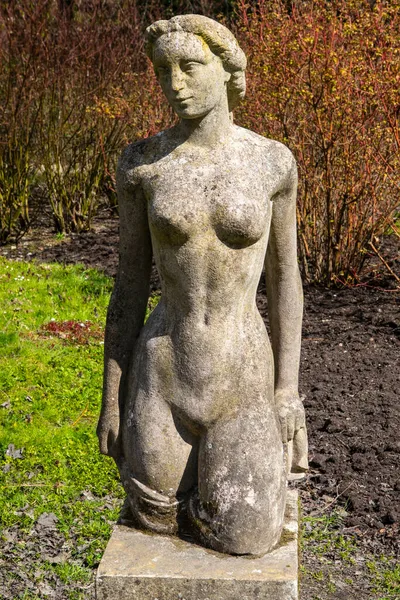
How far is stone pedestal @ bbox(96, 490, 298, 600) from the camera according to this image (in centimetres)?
296

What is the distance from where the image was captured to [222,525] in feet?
9.95

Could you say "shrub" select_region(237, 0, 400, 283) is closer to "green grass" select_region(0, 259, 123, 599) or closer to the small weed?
"green grass" select_region(0, 259, 123, 599)

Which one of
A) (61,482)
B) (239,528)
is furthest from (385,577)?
(61,482)

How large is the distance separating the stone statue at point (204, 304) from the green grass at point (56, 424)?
1560 millimetres

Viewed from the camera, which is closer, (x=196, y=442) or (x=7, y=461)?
(x=196, y=442)

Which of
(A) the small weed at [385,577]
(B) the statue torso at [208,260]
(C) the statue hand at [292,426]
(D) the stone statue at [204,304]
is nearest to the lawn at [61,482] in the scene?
(A) the small weed at [385,577]

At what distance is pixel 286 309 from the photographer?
3.27 metres

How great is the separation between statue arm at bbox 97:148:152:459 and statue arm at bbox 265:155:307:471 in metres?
0.43

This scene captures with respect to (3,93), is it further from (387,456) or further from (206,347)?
(206,347)

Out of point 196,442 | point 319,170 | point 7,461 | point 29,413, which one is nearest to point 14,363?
point 29,413

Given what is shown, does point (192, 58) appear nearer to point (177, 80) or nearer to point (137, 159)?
point (177, 80)

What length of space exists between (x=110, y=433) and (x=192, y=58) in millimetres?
1255

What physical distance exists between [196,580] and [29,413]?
3.34 meters

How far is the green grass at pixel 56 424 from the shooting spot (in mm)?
4844
